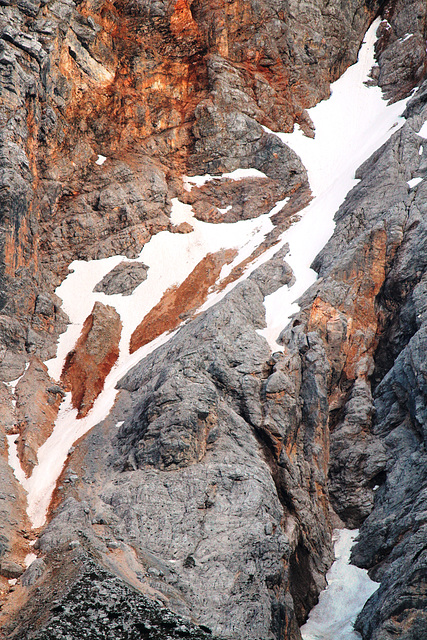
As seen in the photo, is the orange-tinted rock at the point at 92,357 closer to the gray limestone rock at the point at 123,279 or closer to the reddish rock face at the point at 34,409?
the reddish rock face at the point at 34,409

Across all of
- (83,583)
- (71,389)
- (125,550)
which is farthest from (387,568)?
(71,389)

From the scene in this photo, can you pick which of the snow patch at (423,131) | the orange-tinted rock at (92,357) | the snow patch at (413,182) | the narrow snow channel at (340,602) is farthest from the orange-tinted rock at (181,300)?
the narrow snow channel at (340,602)

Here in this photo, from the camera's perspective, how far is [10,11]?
139 feet

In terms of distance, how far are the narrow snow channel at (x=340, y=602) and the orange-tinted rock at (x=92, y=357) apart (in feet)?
56.1

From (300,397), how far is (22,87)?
31073 millimetres

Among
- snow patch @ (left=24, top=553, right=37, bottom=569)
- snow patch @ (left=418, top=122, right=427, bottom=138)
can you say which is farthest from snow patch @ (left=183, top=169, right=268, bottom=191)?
snow patch @ (left=24, top=553, right=37, bottom=569)

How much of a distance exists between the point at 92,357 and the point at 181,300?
8.81 meters

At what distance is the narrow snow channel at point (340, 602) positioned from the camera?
24039 mm

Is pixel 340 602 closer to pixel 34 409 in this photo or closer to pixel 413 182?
pixel 34 409

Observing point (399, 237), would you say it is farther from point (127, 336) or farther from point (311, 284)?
point (127, 336)

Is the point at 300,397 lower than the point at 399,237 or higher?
lower

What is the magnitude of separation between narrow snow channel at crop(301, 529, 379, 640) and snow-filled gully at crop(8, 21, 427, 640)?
0.17 feet

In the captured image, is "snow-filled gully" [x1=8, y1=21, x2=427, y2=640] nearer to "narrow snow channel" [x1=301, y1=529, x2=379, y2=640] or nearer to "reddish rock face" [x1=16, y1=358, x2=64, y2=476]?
"narrow snow channel" [x1=301, y1=529, x2=379, y2=640]

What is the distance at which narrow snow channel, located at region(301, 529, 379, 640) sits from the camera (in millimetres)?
24039
